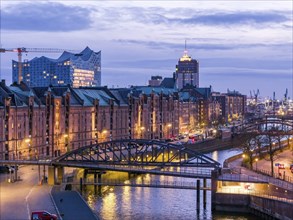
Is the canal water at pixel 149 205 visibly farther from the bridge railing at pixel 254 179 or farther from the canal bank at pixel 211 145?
the canal bank at pixel 211 145

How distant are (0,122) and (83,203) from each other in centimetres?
2840

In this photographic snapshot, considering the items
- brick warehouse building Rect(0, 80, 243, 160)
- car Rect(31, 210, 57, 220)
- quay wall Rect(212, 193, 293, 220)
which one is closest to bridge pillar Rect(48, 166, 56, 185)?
brick warehouse building Rect(0, 80, 243, 160)

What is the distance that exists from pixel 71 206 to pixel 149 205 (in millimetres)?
8027

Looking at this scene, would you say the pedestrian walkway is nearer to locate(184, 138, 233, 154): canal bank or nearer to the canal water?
the canal water

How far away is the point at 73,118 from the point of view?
90.9 meters

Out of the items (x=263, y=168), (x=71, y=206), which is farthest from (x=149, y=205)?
(x=263, y=168)

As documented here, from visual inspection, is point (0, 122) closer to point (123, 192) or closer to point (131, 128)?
point (123, 192)

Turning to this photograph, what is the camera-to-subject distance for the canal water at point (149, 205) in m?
50.0

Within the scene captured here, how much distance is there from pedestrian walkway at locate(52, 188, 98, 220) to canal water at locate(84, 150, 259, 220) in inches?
68.9

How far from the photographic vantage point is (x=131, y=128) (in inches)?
4313

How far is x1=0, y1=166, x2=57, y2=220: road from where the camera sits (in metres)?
44.6

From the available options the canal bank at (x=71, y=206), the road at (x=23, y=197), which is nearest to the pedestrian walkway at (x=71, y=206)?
the canal bank at (x=71, y=206)

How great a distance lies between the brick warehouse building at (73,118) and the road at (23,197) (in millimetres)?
12792

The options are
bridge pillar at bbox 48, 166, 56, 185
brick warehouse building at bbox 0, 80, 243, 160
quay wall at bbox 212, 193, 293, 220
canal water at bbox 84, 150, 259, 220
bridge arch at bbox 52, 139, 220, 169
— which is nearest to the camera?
quay wall at bbox 212, 193, 293, 220
